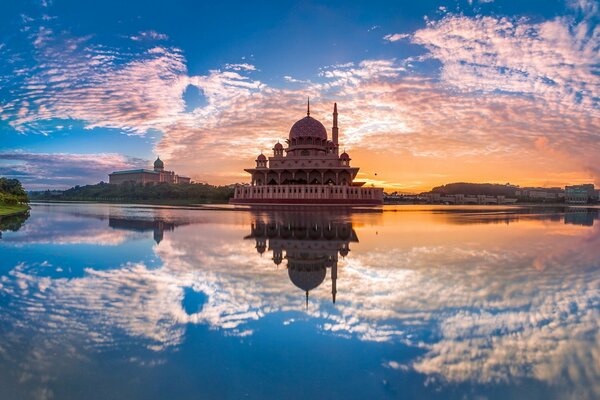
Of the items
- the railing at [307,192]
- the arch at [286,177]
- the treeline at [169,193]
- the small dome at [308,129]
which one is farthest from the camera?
the treeline at [169,193]

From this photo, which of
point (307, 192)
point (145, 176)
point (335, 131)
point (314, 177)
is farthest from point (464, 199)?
point (145, 176)

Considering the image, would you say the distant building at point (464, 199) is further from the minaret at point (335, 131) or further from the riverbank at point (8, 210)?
the riverbank at point (8, 210)

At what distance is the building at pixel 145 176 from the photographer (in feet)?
420

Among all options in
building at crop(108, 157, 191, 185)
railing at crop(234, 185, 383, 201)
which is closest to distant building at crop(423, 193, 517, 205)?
railing at crop(234, 185, 383, 201)

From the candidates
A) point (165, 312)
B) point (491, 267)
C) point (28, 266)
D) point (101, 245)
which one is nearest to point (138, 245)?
point (101, 245)

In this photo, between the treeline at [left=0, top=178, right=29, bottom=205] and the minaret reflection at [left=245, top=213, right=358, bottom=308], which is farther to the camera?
the treeline at [left=0, top=178, right=29, bottom=205]

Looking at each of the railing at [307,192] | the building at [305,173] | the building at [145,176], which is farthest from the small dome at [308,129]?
the building at [145,176]

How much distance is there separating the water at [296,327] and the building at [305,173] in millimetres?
41835

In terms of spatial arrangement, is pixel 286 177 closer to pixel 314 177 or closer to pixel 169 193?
pixel 314 177

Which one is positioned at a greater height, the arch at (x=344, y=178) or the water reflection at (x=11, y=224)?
the arch at (x=344, y=178)

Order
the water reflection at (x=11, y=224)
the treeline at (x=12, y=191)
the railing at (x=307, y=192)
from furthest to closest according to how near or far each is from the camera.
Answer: the railing at (x=307, y=192) < the treeline at (x=12, y=191) < the water reflection at (x=11, y=224)

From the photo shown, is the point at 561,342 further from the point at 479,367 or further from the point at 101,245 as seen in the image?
the point at 101,245

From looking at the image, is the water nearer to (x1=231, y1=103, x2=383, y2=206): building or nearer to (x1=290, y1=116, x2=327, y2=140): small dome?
(x1=231, y1=103, x2=383, y2=206): building

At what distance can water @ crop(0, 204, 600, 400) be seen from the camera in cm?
406
